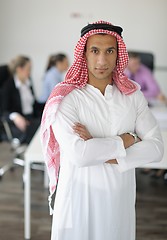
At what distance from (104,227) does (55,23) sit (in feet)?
15.1

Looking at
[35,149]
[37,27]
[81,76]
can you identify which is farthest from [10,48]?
[81,76]

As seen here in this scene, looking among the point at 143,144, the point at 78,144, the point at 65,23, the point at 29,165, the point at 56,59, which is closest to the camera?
the point at 78,144

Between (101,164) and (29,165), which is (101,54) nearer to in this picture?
(101,164)

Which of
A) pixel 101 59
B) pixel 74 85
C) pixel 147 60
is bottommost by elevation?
pixel 147 60

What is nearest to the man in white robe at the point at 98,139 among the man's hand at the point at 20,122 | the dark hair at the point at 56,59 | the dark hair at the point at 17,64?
the man's hand at the point at 20,122

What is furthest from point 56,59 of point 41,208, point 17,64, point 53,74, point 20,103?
point 41,208

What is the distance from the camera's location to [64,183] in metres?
1.72

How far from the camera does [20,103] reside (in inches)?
158

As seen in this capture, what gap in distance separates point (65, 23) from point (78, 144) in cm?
459

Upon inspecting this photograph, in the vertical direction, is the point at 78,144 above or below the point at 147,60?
above

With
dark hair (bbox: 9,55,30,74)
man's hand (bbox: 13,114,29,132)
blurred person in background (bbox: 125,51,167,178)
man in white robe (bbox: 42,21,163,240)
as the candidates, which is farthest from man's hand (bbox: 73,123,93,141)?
blurred person in background (bbox: 125,51,167,178)

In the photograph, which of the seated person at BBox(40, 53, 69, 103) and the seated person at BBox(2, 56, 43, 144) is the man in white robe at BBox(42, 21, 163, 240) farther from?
the seated person at BBox(40, 53, 69, 103)

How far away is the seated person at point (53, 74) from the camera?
4.48m

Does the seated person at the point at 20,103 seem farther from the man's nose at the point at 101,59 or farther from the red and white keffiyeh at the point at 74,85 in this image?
the man's nose at the point at 101,59
